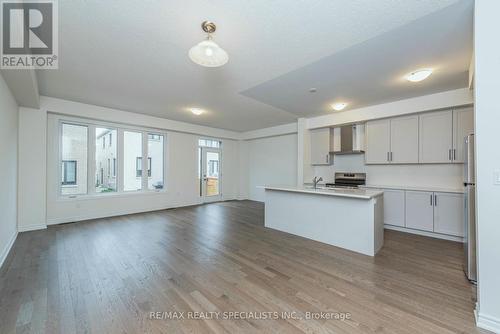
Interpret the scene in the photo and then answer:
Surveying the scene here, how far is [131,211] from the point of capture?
5602 millimetres

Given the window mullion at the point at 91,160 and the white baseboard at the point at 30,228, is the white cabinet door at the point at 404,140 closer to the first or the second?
the window mullion at the point at 91,160

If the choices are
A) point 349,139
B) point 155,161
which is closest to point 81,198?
point 155,161

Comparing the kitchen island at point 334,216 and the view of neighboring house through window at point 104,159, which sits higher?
the view of neighboring house through window at point 104,159

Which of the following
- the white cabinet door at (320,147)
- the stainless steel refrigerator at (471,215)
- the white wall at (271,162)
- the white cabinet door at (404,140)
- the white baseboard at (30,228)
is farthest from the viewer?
the white wall at (271,162)

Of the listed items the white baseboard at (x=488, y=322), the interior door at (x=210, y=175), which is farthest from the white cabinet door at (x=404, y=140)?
the interior door at (x=210, y=175)

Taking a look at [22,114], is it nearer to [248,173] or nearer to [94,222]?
[94,222]

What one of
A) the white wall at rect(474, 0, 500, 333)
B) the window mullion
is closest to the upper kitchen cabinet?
the white wall at rect(474, 0, 500, 333)

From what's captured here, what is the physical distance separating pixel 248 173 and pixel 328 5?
6964 millimetres

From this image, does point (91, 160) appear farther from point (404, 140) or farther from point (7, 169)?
point (404, 140)

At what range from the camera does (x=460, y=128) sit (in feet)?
12.3

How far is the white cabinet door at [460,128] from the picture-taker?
3697mm

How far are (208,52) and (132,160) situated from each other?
4.79 m

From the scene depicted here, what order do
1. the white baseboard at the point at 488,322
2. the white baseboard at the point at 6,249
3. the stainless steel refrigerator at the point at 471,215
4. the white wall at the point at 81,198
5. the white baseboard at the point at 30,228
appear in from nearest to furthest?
the white baseboard at the point at 488,322
the stainless steel refrigerator at the point at 471,215
the white baseboard at the point at 6,249
the white baseboard at the point at 30,228
the white wall at the point at 81,198

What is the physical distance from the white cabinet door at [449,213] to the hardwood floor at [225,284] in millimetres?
351
